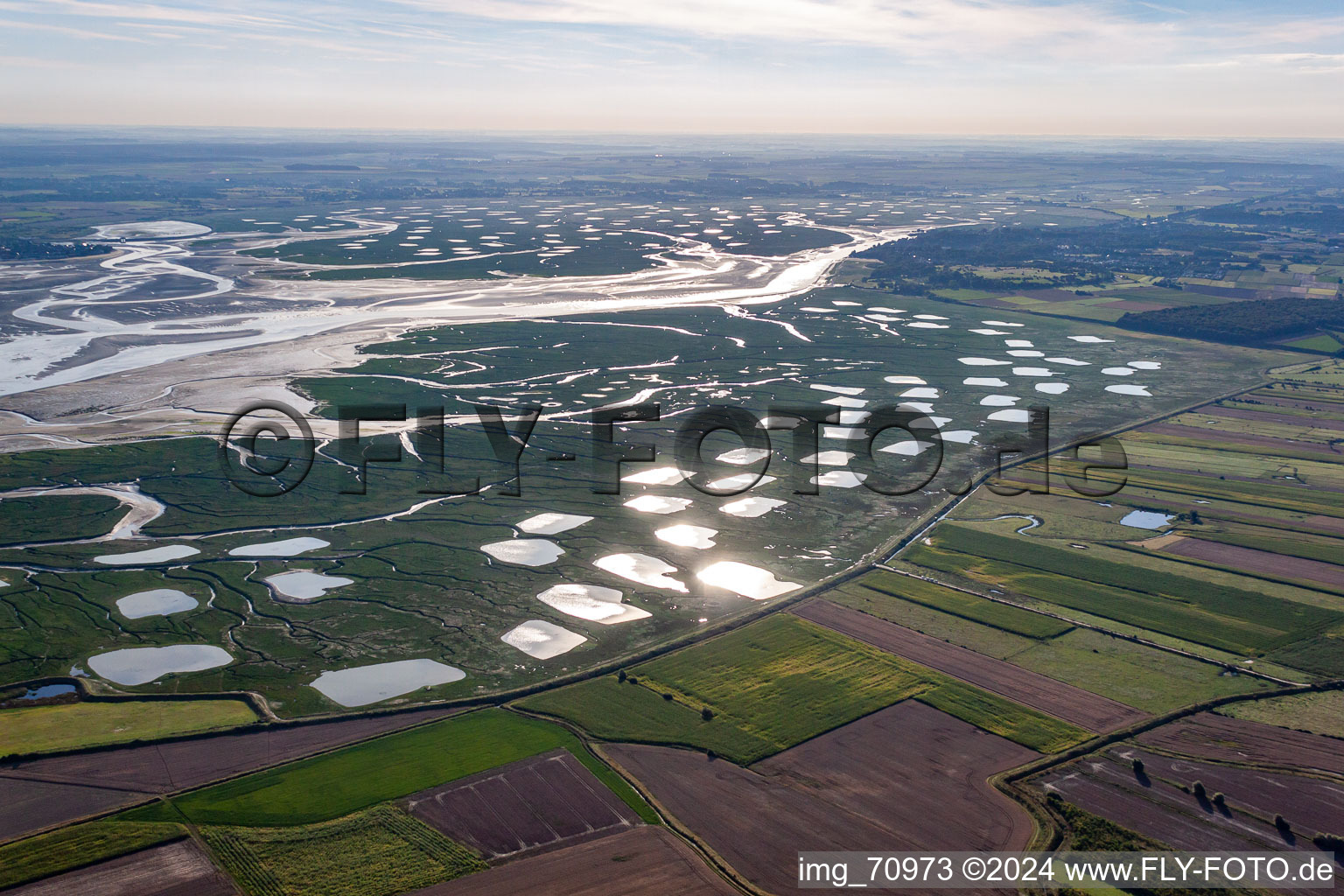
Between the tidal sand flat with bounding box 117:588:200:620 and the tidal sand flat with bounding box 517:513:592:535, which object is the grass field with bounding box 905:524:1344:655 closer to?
the tidal sand flat with bounding box 517:513:592:535

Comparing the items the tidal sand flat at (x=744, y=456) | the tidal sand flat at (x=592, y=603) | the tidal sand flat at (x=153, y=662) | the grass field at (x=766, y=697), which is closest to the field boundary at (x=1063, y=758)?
the grass field at (x=766, y=697)

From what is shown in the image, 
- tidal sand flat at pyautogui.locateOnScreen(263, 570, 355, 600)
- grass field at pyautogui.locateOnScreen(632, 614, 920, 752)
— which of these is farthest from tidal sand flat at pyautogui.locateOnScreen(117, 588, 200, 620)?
grass field at pyautogui.locateOnScreen(632, 614, 920, 752)

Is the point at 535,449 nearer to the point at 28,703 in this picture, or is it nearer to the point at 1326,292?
the point at 28,703

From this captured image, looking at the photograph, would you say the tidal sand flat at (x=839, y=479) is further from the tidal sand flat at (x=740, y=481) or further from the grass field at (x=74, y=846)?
the grass field at (x=74, y=846)

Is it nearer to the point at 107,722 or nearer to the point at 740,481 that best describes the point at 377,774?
the point at 107,722

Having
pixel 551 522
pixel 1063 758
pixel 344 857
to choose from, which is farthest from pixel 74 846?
pixel 1063 758

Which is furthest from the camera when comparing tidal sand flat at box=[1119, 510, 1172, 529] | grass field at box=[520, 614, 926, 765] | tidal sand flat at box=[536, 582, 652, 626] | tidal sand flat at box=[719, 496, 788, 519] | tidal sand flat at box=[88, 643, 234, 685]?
tidal sand flat at box=[719, 496, 788, 519]
